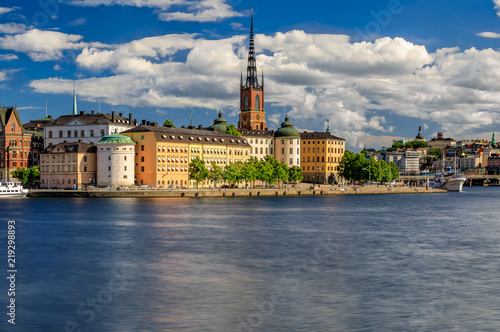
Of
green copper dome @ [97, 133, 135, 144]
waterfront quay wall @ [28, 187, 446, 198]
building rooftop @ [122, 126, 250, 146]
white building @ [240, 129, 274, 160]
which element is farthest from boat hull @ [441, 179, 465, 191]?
green copper dome @ [97, 133, 135, 144]

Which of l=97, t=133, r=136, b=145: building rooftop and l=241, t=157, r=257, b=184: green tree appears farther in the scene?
l=241, t=157, r=257, b=184: green tree

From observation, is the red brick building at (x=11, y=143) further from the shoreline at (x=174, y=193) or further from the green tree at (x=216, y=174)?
the green tree at (x=216, y=174)

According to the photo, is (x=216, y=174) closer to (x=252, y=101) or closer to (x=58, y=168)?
(x=58, y=168)

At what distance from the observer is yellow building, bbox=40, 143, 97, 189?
110 metres

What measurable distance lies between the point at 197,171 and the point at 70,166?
23053mm

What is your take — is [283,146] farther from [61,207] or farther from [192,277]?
[192,277]

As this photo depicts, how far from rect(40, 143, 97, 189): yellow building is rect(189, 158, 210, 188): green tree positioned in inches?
701

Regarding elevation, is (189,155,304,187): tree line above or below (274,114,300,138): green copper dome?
below

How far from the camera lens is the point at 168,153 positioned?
114125 mm

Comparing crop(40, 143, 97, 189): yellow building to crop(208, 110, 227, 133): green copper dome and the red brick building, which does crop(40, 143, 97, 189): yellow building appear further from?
crop(208, 110, 227, 133): green copper dome

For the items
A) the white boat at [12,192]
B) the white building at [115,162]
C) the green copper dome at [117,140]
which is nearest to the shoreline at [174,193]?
the white boat at [12,192]

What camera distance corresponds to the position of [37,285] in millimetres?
28047

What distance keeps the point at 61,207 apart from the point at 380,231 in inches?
1667

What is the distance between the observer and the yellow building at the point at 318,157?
170 metres
